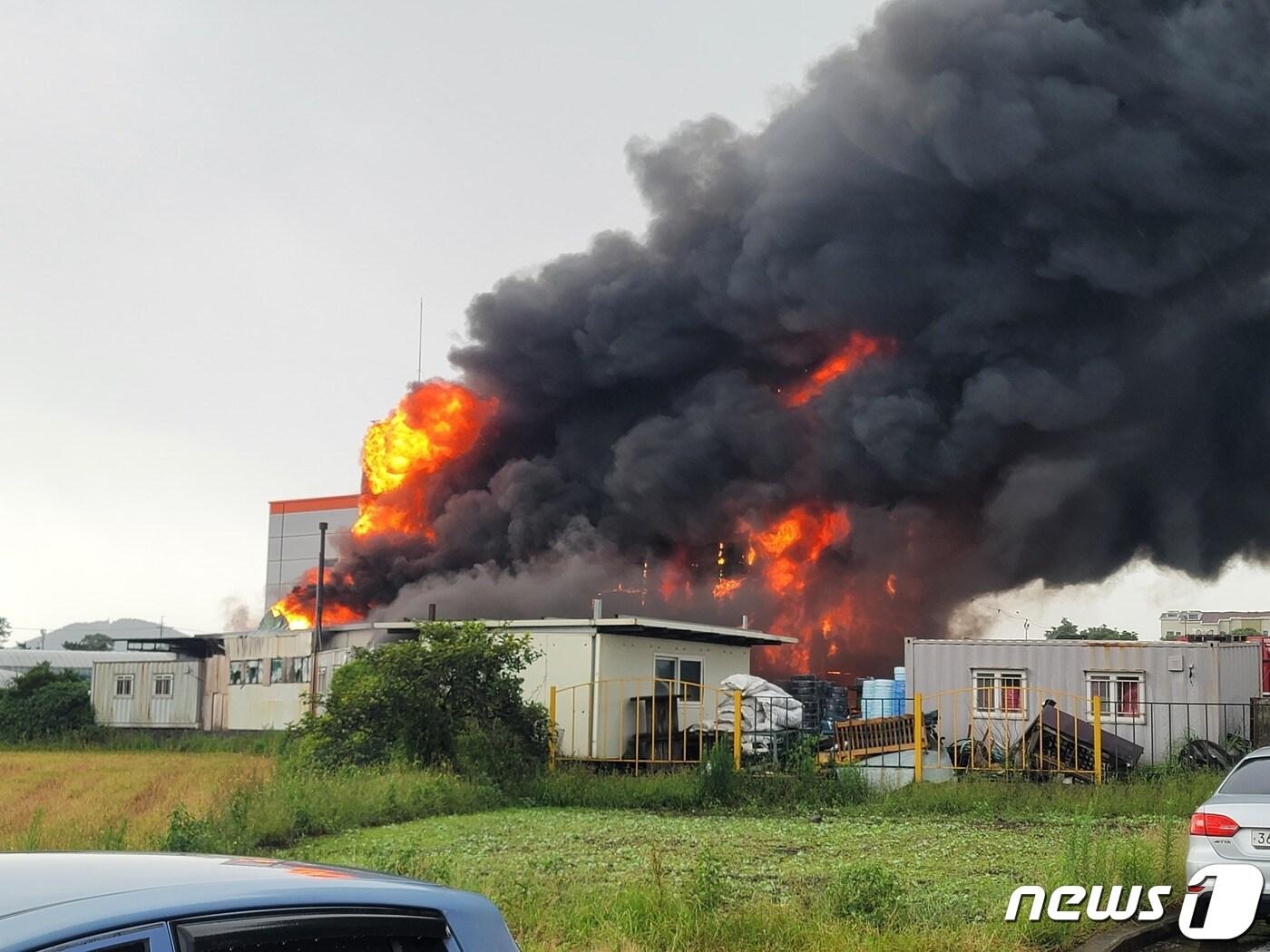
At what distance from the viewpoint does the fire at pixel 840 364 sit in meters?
45.5

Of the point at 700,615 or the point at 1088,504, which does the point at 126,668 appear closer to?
the point at 700,615

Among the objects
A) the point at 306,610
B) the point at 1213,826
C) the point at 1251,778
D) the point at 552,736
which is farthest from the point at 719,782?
the point at 306,610

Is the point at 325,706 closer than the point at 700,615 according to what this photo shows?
Yes

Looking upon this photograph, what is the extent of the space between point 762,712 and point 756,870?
12.3 m

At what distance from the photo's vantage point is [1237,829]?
26.0 feet

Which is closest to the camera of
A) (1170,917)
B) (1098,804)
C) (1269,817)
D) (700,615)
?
(1269,817)

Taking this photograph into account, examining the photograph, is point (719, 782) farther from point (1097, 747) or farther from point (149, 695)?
point (149, 695)

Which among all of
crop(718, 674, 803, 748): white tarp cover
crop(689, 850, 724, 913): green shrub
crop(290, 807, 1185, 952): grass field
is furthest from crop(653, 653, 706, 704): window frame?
crop(689, 850, 724, 913): green shrub

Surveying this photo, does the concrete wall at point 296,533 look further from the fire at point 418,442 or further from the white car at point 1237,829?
the white car at point 1237,829

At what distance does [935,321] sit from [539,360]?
15.5 metres

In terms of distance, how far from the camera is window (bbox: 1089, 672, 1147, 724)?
24625 millimetres

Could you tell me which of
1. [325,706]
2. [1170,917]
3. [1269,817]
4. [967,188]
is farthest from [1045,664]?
[967,188]

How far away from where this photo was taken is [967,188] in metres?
42.1

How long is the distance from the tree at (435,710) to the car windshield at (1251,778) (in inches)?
507
